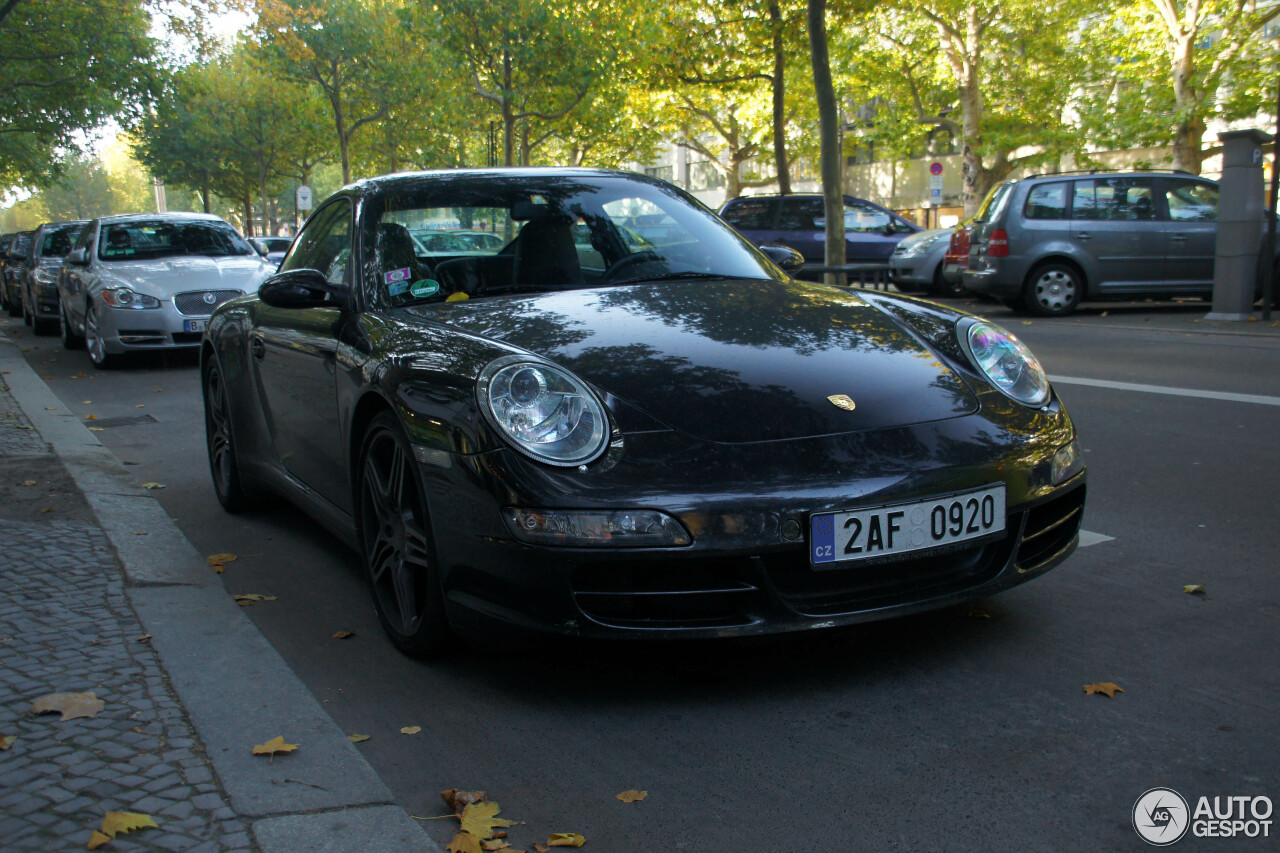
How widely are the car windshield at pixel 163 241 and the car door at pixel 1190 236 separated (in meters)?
11.0

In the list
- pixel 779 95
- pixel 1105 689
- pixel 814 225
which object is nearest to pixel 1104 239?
pixel 814 225

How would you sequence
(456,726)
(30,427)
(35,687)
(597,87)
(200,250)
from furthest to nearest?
(597,87)
(200,250)
(30,427)
(35,687)
(456,726)

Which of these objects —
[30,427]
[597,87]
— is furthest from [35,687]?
[597,87]

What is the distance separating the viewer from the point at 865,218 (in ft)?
71.7

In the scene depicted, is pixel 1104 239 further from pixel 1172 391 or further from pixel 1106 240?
pixel 1172 391

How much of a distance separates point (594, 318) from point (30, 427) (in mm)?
5634

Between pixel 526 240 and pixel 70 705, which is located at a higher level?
pixel 526 240

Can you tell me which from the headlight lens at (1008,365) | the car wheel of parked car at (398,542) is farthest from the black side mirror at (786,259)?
the car wheel of parked car at (398,542)

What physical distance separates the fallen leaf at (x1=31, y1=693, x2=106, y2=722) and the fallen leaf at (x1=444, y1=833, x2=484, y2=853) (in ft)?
3.79

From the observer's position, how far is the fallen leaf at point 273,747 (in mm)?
2812

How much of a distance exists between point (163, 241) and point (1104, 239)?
36.6 feet

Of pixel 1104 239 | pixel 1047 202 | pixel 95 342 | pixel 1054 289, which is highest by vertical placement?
pixel 1047 202

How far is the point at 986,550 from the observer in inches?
126

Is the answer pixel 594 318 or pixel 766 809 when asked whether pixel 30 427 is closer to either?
pixel 594 318
